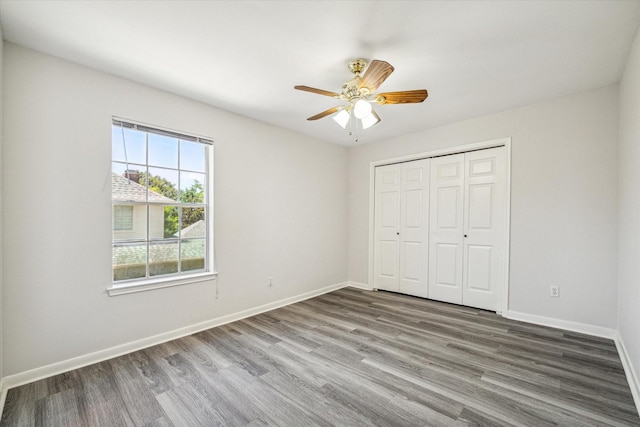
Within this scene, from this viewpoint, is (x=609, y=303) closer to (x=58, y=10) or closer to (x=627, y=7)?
(x=627, y=7)

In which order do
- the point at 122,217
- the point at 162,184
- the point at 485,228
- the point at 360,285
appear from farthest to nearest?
the point at 360,285, the point at 485,228, the point at 162,184, the point at 122,217

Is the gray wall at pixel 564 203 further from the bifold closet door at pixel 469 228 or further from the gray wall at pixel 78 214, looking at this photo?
the gray wall at pixel 78 214

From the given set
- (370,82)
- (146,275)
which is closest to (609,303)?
(370,82)

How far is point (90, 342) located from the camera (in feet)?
7.61

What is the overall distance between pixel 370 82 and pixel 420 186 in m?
2.43

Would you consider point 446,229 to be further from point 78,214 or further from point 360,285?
point 78,214

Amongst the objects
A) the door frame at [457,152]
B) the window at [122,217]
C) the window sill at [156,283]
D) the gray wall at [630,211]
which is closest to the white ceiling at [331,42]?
the gray wall at [630,211]

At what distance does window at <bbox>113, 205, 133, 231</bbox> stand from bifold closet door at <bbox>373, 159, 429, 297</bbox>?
11.3ft

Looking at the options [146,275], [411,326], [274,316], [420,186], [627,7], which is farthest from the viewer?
[420,186]

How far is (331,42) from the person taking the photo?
201 cm

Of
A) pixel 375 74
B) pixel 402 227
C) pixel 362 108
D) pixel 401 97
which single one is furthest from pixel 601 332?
pixel 375 74

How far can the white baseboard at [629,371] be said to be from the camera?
5.95 feet

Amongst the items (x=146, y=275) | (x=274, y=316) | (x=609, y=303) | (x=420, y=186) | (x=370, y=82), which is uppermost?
(x=370, y=82)

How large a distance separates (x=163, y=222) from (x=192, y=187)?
19.1 inches
